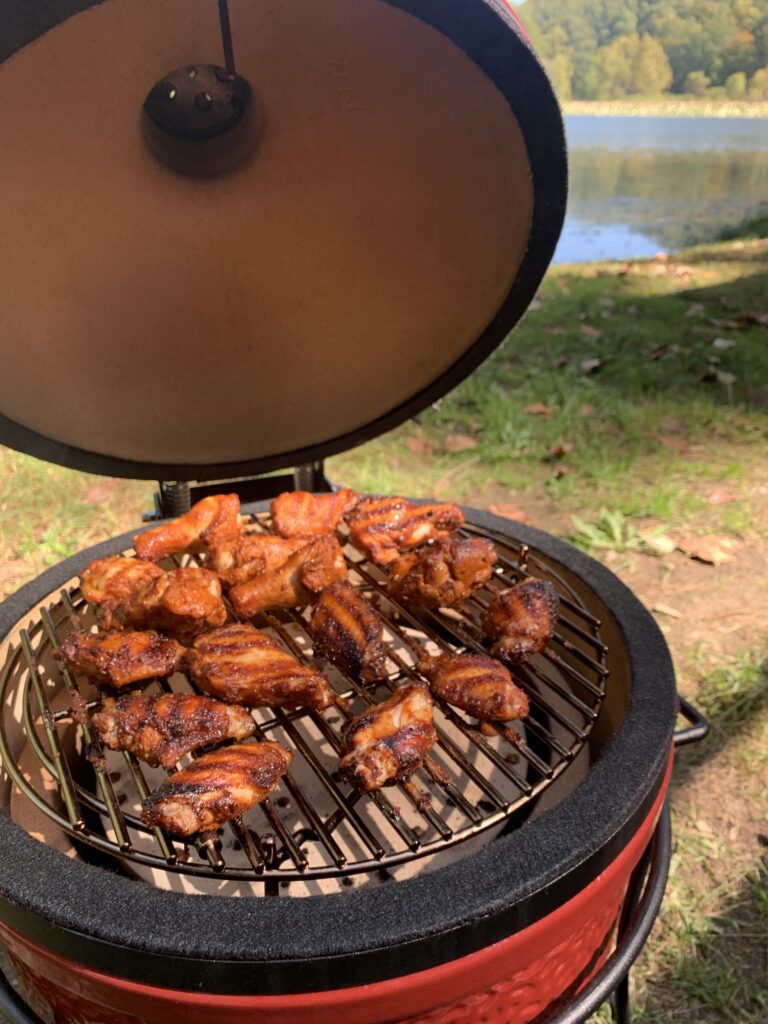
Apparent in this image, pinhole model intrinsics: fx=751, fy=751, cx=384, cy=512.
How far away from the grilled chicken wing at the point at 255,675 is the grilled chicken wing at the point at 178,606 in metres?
0.12

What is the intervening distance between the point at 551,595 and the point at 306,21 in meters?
1.43

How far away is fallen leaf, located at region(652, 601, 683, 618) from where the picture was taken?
3318 mm

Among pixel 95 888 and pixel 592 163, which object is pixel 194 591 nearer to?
pixel 95 888

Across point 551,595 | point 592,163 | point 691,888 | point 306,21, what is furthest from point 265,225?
point 592,163

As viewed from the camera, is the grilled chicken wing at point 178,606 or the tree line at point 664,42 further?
the tree line at point 664,42

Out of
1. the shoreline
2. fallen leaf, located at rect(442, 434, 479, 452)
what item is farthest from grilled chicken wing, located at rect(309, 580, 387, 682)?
the shoreline

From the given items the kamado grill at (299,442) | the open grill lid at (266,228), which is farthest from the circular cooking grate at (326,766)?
the open grill lid at (266,228)

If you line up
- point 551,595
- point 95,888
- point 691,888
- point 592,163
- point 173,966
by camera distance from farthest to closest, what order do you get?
point 592,163 < point 691,888 < point 551,595 < point 95,888 < point 173,966

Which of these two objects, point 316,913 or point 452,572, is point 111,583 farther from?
point 316,913

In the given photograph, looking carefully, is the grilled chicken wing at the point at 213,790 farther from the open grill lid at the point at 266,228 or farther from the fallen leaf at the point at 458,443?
the fallen leaf at the point at 458,443

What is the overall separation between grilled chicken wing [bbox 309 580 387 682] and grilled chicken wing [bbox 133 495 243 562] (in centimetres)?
41

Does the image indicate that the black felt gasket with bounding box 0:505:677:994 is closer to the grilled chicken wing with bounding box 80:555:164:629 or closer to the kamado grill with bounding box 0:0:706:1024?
the kamado grill with bounding box 0:0:706:1024

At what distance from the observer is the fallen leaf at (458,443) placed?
4.69m

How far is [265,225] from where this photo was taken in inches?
83.8
